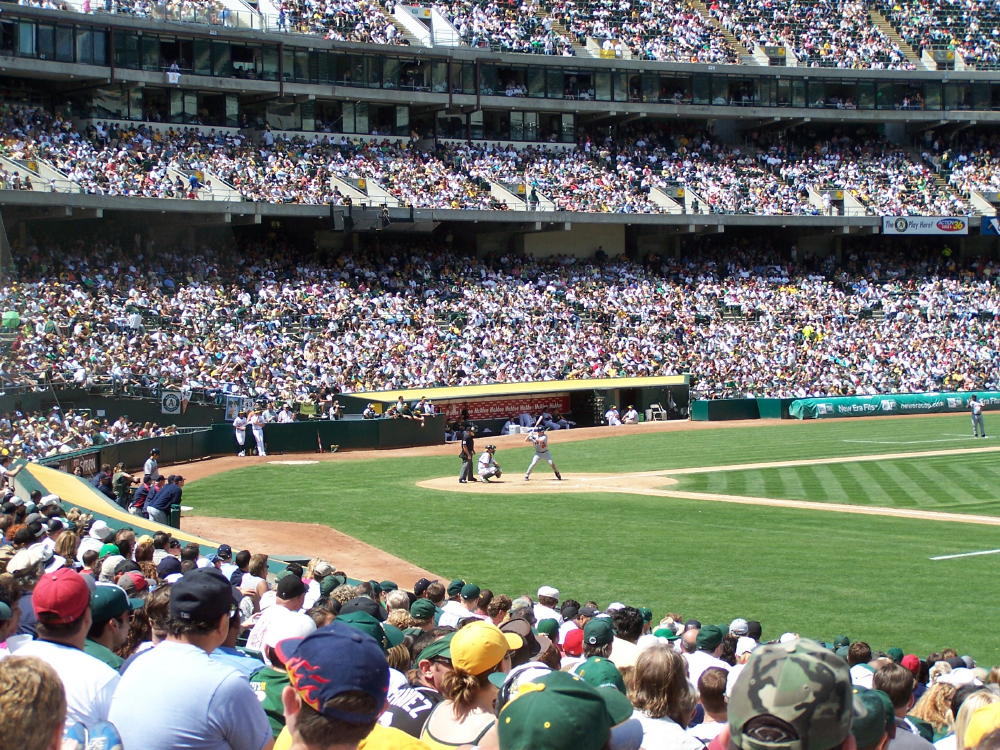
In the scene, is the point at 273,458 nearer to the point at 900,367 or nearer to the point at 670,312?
the point at 670,312

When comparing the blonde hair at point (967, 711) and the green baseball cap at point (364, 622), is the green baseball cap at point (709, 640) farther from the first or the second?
the blonde hair at point (967, 711)

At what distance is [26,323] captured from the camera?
3020 cm

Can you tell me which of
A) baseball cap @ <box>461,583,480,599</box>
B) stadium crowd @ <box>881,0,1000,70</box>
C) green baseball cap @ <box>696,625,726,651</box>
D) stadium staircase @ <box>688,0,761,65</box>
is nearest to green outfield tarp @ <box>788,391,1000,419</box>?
stadium staircase @ <box>688,0,761,65</box>

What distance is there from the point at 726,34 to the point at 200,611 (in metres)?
68.0

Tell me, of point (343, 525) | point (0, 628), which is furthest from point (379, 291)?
point (0, 628)

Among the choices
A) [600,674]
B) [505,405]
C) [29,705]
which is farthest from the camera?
[505,405]

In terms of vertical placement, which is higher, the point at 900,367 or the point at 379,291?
the point at 379,291

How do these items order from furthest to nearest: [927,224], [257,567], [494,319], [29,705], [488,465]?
1. [927,224]
2. [494,319]
3. [488,465]
4. [257,567]
5. [29,705]

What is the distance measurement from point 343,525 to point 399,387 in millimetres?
22127

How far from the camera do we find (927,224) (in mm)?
63875

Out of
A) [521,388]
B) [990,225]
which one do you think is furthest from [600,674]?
[990,225]

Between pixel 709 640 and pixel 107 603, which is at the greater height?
pixel 107 603

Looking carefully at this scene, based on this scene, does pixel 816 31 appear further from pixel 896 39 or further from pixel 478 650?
pixel 478 650

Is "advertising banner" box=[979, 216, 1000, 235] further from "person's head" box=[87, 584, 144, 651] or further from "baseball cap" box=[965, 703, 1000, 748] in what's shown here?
"baseball cap" box=[965, 703, 1000, 748]
